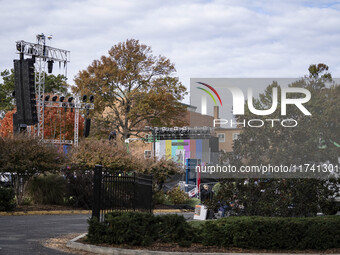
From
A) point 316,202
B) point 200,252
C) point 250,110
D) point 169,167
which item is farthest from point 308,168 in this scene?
point 169,167

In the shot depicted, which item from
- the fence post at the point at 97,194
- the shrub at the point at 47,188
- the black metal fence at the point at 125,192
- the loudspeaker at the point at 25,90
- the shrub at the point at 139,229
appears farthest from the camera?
the loudspeaker at the point at 25,90

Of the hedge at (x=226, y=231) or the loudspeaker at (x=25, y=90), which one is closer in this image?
the hedge at (x=226, y=231)

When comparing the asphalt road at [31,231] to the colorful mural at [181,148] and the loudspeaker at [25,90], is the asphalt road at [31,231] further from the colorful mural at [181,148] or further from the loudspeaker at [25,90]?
the colorful mural at [181,148]

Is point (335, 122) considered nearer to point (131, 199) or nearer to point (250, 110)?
point (250, 110)

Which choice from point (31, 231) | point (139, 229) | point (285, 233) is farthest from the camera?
point (31, 231)

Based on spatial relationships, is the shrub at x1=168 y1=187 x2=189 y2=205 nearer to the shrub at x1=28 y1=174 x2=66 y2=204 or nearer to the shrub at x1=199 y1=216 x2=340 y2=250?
the shrub at x1=28 y1=174 x2=66 y2=204

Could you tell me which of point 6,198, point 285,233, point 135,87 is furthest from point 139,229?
point 135,87

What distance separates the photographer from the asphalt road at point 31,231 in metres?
12.8

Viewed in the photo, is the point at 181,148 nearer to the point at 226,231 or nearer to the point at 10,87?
the point at 10,87

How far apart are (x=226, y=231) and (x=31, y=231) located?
269 inches

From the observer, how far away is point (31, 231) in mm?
16797

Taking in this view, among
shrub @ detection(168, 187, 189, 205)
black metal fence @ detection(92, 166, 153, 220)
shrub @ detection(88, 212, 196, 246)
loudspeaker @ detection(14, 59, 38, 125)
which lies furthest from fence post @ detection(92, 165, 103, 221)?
loudspeaker @ detection(14, 59, 38, 125)

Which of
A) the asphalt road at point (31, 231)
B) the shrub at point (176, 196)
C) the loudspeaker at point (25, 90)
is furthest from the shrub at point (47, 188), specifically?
the loudspeaker at point (25, 90)

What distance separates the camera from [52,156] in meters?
25.5
